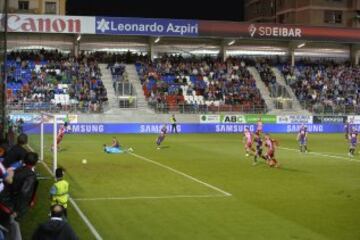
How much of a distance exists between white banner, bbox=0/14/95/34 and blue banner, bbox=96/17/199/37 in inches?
46.8

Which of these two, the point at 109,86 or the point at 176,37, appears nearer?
the point at 109,86

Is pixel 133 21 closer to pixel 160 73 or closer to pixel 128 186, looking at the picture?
pixel 160 73

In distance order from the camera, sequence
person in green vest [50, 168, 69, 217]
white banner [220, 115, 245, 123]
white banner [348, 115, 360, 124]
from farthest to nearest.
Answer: white banner [348, 115, 360, 124] → white banner [220, 115, 245, 123] → person in green vest [50, 168, 69, 217]

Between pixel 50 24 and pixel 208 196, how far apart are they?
40776 millimetres

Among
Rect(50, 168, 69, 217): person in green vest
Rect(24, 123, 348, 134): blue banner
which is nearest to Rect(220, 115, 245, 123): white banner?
Rect(24, 123, 348, 134): blue banner

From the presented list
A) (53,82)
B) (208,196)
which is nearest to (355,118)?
(53,82)

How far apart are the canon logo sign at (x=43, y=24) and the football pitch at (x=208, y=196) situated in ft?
79.2

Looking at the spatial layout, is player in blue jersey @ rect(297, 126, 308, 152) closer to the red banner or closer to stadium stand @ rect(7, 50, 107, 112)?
stadium stand @ rect(7, 50, 107, 112)

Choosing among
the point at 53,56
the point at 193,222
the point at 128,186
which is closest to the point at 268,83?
the point at 53,56

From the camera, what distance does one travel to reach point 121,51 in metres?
64.3

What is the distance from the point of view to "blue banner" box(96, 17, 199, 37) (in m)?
57.9

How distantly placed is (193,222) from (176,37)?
5088 cm

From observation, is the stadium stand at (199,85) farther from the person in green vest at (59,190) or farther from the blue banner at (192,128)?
the person in green vest at (59,190)

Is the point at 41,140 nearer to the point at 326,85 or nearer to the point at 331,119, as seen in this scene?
the point at 331,119
